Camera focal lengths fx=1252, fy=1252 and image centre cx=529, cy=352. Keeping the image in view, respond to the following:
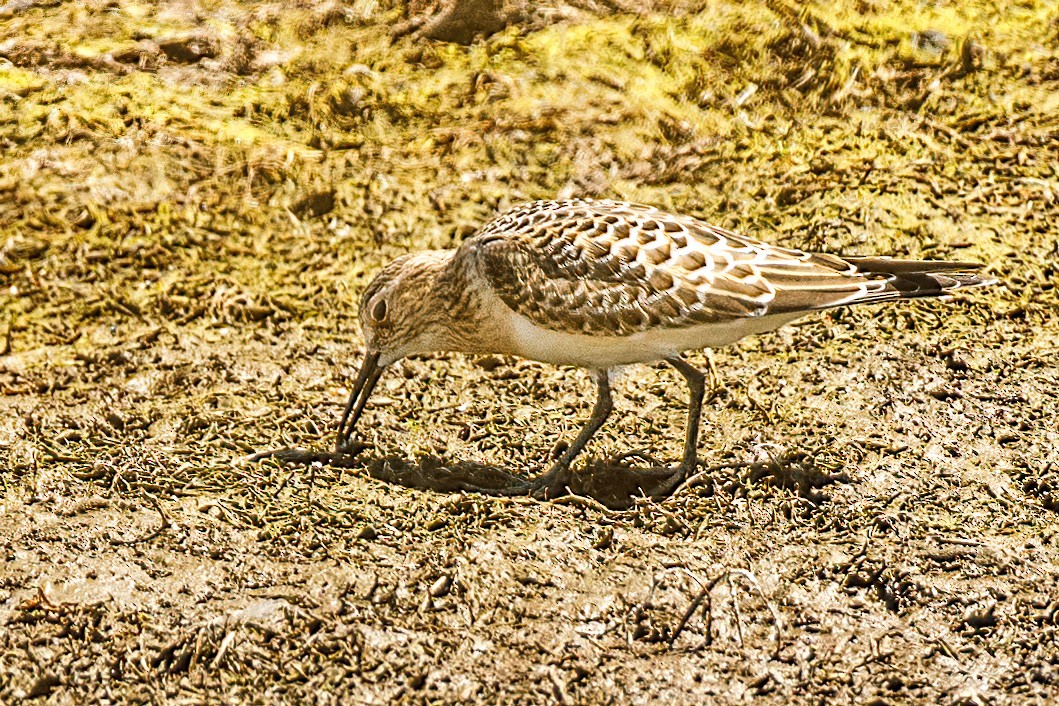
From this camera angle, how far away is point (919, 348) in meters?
7.51

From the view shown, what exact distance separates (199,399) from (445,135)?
3.29 metres

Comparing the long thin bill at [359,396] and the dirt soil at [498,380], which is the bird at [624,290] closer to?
the long thin bill at [359,396]

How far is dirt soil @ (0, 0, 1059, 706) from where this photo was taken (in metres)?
5.40

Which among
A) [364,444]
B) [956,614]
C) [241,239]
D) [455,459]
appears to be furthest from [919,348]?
[241,239]

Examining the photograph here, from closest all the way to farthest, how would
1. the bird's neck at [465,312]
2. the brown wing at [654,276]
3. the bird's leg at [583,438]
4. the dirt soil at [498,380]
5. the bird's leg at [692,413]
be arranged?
1. the dirt soil at [498,380]
2. the brown wing at [654,276]
3. the bird's leg at [692,413]
4. the bird's leg at [583,438]
5. the bird's neck at [465,312]

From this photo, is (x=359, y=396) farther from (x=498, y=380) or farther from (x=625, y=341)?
(x=625, y=341)

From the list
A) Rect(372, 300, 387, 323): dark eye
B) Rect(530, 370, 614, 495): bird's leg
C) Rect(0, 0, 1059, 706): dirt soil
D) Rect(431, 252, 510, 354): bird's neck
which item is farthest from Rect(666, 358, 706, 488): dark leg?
Rect(372, 300, 387, 323): dark eye

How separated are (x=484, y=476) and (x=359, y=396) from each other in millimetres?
958

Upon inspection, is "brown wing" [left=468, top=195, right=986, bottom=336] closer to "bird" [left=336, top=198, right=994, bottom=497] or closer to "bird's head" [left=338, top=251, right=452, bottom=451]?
"bird" [left=336, top=198, right=994, bottom=497]

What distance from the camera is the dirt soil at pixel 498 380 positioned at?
5.40 m

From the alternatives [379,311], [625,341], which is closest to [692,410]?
[625,341]

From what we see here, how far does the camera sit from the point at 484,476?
22.3 ft

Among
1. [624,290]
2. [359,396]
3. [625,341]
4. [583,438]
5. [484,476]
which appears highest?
[624,290]

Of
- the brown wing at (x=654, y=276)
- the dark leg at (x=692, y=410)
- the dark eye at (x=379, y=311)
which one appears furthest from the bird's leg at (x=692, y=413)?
the dark eye at (x=379, y=311)
